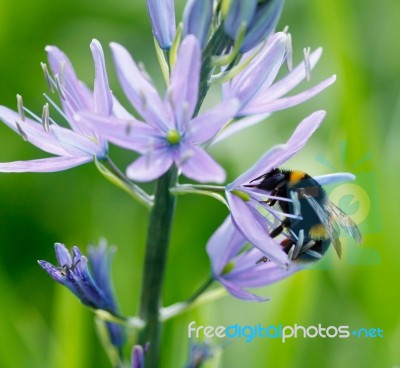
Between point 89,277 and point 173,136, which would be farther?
point 89,277

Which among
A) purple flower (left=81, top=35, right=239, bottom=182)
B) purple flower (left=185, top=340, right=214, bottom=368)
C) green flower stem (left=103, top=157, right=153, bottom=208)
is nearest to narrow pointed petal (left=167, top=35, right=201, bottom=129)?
purple flower (left=81, top=35, right=239, bottom=182)

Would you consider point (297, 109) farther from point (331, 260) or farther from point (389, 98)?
point (331, 260)

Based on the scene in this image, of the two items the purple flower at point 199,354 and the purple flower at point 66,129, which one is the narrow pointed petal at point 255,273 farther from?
the purple flower at point 66,129

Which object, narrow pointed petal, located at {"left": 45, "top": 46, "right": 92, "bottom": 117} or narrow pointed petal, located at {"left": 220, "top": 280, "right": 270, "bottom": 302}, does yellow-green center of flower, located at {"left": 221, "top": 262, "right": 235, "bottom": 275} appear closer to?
narrow pointed petal, located at {"left": 220, "top": 280, "right": 270, "bottom": 302}

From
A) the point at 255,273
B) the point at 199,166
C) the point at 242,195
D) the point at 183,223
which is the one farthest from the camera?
the point at 183,223

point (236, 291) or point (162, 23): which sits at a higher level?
point (162, 23)

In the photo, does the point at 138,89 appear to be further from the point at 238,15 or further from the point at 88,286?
the point at 88,286

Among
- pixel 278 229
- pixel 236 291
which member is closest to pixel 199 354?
pixel 236 291

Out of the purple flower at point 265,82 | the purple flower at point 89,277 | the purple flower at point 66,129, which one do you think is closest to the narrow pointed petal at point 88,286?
the purple flower at point 89,277
